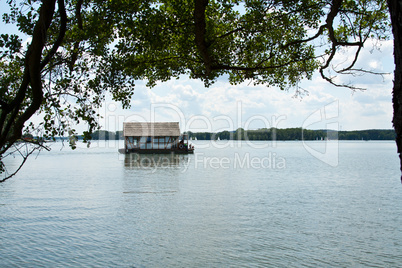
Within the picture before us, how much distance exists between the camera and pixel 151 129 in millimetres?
56969

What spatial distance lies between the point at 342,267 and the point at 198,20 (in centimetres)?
763

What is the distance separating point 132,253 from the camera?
1197 centimetres

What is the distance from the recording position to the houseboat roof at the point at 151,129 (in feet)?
185

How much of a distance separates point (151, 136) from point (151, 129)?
3.16 feet

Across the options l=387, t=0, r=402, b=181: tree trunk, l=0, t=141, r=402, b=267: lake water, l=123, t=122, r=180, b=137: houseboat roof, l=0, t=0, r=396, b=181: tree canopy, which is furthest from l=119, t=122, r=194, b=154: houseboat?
l=387, t=0, r=402, b=181: tree trunk

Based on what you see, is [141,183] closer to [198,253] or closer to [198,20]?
[198,253]

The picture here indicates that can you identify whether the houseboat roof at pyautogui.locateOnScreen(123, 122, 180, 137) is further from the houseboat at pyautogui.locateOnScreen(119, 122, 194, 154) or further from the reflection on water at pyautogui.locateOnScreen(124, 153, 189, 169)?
the reflection on water at pyautogui.locateOnScreen(124, 153, 189, 169)

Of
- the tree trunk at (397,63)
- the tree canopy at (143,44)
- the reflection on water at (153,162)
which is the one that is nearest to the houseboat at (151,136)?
the reflection on water at (153,162)

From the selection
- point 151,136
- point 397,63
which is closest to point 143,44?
point 397,63

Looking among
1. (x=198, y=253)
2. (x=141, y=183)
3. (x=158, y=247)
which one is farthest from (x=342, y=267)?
(x=141, y=183)

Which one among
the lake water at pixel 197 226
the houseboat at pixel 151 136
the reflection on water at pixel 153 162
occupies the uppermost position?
the houseboat at pixel 151 136

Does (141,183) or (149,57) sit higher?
(149,57)

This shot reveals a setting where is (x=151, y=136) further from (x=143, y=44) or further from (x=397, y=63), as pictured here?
(x=397, y=63)

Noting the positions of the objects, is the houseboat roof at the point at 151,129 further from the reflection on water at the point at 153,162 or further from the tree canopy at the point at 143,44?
the tree canopy at the point at 143,44
